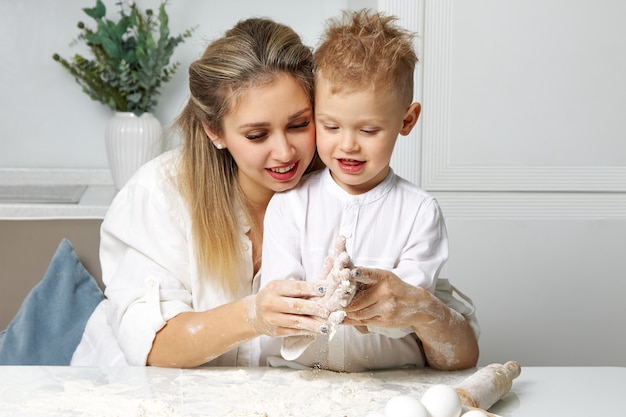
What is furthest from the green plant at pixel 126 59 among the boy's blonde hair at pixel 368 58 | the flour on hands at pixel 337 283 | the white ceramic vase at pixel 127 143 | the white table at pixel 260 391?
the flour on hands at pixel 337 283

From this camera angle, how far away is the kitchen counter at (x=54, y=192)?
2734mm

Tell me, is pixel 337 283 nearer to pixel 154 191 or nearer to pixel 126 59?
pixel 154 191

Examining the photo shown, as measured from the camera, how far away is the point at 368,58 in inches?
54.3

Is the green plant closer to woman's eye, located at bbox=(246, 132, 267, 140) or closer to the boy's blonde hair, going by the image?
woman's eye, located at bbox=(246, 132, 267, 140)

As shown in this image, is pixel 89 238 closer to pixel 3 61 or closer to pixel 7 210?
pixel 7 210

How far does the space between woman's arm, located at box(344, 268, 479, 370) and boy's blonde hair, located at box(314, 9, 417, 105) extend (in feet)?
0.98

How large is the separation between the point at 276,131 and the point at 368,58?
223 millimetres

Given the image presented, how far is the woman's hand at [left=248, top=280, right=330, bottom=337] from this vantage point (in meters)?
1.26

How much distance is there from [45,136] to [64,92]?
0.53 feet

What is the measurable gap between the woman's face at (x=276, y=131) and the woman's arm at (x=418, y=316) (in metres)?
0.30

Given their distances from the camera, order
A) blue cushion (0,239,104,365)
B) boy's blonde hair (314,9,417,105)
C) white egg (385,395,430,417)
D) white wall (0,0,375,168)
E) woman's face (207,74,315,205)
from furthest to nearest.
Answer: white wall (0,0,375,168) → blue cushion (0,239,104,365) → woman's face (207,74,315,205) → boy's blonde hair (314,9,417,105) → white egg (385,395,430,417)

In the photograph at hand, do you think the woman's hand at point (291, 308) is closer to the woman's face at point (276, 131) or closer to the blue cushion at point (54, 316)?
the woman's face at point (276, 131)

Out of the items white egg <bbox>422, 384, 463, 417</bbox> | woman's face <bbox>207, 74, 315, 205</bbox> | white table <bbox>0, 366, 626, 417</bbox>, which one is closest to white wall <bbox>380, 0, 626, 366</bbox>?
woman's face <bbox>207, 74, 315, 205</bbox>

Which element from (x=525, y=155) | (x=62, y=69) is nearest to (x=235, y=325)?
(x=525, y=155)
